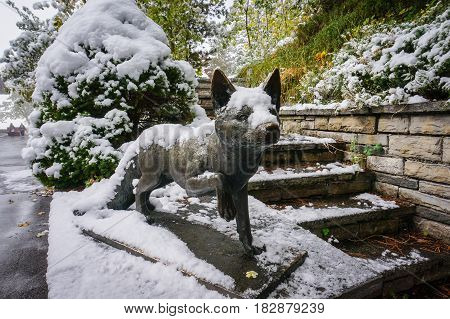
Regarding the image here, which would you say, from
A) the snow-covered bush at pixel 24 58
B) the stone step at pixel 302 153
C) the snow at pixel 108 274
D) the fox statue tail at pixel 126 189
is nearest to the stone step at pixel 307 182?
the stone step at pixel 302 153

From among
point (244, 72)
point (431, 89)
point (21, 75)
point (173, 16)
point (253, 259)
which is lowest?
point (253, 259)

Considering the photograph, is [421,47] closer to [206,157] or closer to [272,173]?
[272,173]

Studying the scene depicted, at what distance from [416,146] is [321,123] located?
5.37 ft

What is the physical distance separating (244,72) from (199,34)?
2271 mm

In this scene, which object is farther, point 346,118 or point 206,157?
point 346,118

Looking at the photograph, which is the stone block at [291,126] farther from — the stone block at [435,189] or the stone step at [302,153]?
the stone block at [435,189]

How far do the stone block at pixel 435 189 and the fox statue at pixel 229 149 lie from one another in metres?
2.24

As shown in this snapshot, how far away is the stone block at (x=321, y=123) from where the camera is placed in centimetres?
434

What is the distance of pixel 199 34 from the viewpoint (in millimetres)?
9062

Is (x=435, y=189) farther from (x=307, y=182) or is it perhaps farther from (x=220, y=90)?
(x=220, y=90)

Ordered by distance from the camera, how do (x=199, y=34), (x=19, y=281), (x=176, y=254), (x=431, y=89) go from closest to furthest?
(x=176, y=254), (x=19, y=281), (x=431, y=89), (x=199, y=34)

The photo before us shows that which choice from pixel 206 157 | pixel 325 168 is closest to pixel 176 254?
pixel 206 157

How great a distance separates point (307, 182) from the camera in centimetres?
316

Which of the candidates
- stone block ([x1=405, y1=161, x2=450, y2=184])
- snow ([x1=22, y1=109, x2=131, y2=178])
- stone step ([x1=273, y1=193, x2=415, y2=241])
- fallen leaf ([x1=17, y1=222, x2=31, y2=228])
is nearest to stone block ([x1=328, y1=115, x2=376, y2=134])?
stone block ([x1=405, y1=161, x2=450, y2=184])
